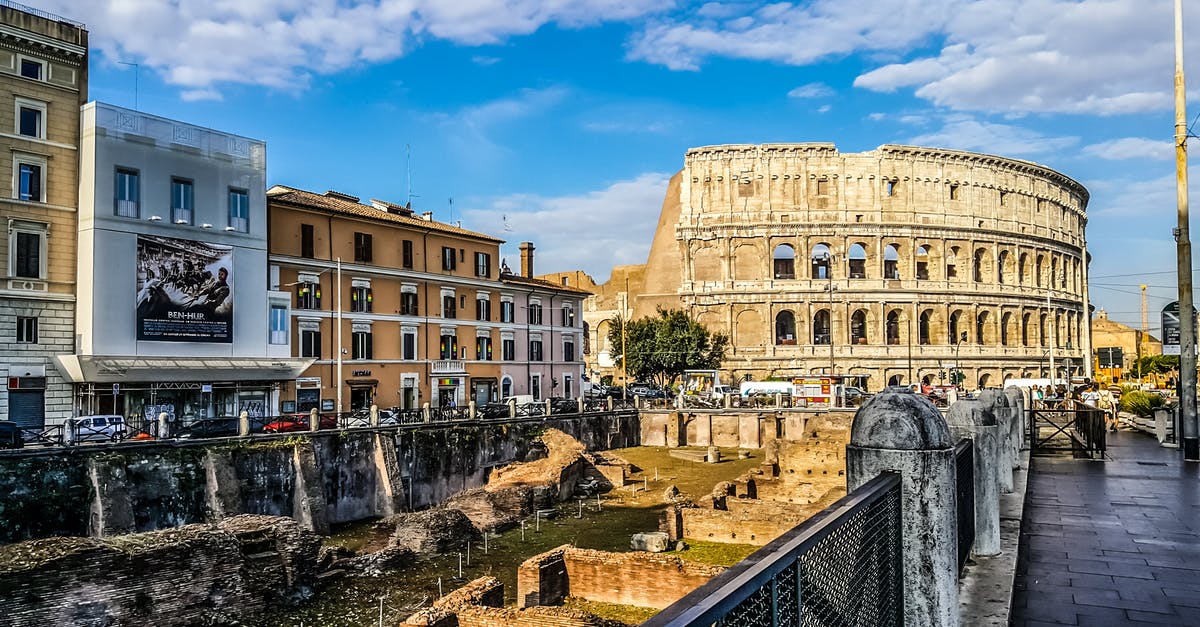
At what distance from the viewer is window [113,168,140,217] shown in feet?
96.5

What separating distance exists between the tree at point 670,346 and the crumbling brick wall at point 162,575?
4261cm

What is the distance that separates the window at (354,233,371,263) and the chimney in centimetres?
1345

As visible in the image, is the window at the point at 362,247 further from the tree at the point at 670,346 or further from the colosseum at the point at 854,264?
the colosseum at the point at 854,264

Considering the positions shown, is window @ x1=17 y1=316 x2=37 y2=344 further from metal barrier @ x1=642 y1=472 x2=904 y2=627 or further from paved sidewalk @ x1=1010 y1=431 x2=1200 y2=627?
metal barrier @ x1=642 y1=472 x2=904 y2=627

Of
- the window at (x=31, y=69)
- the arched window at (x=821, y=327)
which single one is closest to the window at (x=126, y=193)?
the window at (x=31, y=69)

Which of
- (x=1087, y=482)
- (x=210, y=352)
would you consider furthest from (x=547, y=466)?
(x=1087, y=482)

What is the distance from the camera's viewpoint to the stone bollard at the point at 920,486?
15.2 feet

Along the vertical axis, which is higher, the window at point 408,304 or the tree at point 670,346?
the window at point 408,304

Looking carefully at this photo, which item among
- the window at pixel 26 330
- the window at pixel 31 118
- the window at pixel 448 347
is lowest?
the window at pixel 448 347

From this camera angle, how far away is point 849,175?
66000 millimetres

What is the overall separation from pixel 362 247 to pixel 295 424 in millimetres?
12651

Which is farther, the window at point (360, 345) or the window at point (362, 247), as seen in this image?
the window at point (362, 247)

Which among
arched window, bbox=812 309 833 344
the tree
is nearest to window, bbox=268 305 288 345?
the tree

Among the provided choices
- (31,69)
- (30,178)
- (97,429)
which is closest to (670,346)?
(30,178)
